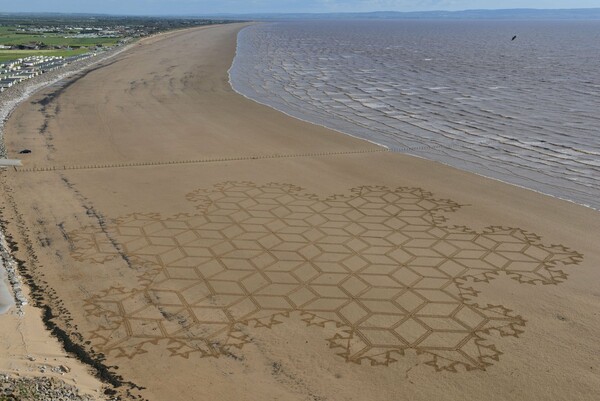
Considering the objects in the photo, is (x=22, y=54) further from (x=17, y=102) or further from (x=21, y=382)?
(x=21, y=382)

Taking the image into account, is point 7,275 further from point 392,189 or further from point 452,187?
point 452,187

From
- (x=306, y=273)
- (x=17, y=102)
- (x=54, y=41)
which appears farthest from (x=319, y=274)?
(x=54, y=41)

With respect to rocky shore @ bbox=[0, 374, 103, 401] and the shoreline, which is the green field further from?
rocky shore @ bbox=[0, 374, 103, 401]

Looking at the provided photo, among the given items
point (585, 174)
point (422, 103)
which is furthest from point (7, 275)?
point (422, 103)

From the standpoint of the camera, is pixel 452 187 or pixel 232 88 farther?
pixel 232 88

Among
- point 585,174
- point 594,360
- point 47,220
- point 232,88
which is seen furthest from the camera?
point 232,88

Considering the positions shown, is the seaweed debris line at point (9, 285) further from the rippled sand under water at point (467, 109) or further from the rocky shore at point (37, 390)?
the rippled sand under water at point (467, 109)

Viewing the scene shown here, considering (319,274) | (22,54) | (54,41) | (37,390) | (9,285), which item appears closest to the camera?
(37,390)
